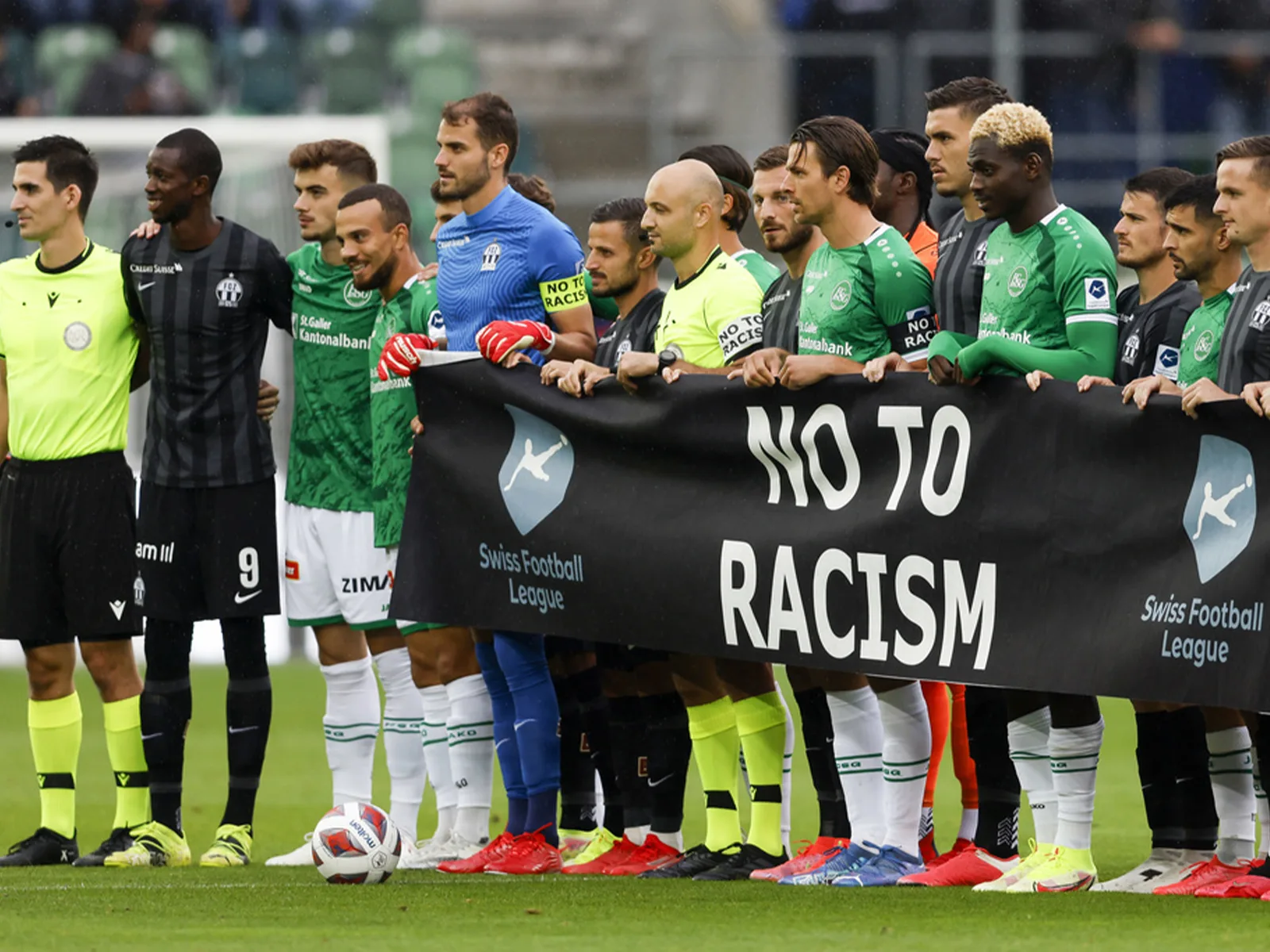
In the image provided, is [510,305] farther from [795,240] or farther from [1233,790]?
[1233,790]

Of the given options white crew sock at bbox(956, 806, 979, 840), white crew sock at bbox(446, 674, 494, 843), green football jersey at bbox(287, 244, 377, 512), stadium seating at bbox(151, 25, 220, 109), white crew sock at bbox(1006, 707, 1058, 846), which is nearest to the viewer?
white crew sock at bbox(1006, 707, 1058, 846)

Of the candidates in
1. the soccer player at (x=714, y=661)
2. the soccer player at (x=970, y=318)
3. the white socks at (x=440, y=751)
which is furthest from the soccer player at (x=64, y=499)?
the soccer player at (x=970, y=318)

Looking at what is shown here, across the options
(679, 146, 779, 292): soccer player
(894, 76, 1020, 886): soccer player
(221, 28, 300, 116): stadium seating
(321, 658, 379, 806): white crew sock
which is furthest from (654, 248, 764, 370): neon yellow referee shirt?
(221, 28, 300, 116): stadium seating

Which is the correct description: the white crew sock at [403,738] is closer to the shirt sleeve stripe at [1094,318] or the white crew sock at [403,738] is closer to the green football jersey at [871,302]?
the green football jersey at [871,302]

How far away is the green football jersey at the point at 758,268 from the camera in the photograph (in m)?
6.59

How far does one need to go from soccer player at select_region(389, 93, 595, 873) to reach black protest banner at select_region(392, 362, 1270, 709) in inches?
5.6

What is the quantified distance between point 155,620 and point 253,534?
0.45 metres

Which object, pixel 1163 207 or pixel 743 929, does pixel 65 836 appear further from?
pixel 1163 207

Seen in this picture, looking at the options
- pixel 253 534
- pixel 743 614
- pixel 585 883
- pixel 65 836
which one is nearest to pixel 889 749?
pixel 743 614

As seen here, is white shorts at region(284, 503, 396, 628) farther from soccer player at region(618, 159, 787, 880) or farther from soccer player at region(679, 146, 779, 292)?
soccer player at region(679, 146, 779, 292)

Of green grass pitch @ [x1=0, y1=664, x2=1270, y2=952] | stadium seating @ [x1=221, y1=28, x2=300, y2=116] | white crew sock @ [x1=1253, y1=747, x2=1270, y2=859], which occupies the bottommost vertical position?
green grass pitch @ [x1=0, y1=664, x2=1270, y2=952]

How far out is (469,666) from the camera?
711cm

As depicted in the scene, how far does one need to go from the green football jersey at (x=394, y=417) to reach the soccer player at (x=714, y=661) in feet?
3.34

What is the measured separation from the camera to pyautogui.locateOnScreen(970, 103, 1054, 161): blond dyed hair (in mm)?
5688
